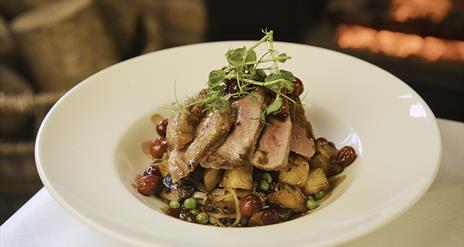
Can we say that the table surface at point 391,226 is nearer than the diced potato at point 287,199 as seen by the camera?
Yes

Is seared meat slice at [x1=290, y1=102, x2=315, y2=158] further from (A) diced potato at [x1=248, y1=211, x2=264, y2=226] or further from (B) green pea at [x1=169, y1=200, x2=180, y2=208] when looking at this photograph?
(B) green pea at [x1=169, y1=200, x2=180, y2=208]

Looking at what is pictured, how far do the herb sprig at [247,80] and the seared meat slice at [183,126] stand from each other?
2 centimetres

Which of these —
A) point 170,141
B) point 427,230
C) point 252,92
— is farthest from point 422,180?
point 170,141

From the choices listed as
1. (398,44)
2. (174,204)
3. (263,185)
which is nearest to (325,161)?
(263,185)

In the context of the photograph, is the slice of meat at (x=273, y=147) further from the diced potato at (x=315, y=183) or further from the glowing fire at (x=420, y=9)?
the glowing fire at (x=420, y=9)

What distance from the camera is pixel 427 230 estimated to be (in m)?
1.41

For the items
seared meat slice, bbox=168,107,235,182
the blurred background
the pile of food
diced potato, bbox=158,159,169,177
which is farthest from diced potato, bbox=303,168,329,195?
the blurred background

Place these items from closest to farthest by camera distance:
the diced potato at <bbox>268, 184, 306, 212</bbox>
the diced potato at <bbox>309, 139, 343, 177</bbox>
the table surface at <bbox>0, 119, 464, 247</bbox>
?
the table surface at <bbox>0, 119, 464, 247</bbox>, the diced potato at <bbox>268, 184, 306, 212</bbox>, the diced potato at <bbox>309, 139, 343, 177</bbox>

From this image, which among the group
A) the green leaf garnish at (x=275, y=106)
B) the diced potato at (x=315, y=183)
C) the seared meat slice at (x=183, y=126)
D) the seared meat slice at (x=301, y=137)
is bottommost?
the diced potato at (x=315, y=183)

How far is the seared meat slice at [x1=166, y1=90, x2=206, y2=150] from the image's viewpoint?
147 cm

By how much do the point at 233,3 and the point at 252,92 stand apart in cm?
205

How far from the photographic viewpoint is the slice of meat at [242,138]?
1422 mm

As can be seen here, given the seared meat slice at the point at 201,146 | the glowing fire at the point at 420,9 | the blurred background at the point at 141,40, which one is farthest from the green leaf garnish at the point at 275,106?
the glowing fire at the point at 420,9

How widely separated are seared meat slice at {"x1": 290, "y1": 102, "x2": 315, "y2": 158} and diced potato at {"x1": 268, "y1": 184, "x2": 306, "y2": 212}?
105 millimetres
